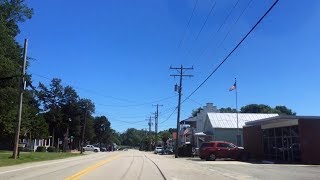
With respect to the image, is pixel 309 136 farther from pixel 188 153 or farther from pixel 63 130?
pixel 63 130

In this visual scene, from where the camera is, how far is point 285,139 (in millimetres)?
44281

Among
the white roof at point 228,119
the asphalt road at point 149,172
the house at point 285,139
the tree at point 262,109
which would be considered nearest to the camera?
the asphalt road at point 149,172

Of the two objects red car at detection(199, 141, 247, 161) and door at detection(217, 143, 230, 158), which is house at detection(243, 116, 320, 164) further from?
door at detection(217, 143, 230, 158)

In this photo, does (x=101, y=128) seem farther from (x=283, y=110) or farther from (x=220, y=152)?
(x=220, y=152)

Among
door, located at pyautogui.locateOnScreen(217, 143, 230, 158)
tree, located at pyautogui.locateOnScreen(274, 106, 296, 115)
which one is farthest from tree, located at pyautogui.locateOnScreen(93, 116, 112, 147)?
door, located at pyautogui.locateOnScreen(217, 143, 230, 158)

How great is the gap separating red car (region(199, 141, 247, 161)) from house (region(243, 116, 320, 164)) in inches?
131

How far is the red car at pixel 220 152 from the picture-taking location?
47.0 metres

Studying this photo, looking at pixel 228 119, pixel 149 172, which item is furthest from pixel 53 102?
pixel 149 172

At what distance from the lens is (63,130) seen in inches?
Answer: 4129

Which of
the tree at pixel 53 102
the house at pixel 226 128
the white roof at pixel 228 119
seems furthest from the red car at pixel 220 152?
the tree at pixel 53 102

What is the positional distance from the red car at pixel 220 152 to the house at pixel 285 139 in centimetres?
334

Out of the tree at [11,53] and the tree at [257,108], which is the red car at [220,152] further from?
the tree at [257,108]

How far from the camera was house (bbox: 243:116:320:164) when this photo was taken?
3922 cm

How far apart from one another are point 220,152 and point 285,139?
6.43 meters
